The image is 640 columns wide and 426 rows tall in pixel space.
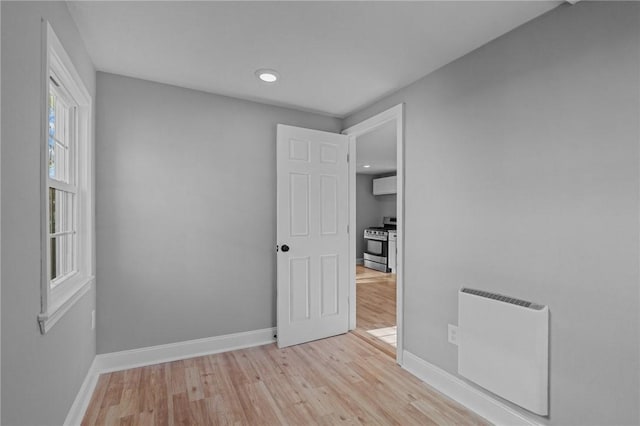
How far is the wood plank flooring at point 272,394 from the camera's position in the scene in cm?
204

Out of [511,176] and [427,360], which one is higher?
[511,176]

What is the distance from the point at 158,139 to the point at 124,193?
0.52 meters

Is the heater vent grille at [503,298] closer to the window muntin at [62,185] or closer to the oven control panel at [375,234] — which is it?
the window muntin at [62,185]

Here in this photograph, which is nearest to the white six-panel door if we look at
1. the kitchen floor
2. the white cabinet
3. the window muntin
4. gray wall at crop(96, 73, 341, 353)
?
gray wall at crop(96, 73, 341, 353)

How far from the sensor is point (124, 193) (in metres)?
2.65

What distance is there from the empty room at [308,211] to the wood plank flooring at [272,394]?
21mm

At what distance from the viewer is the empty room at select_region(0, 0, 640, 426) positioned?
1.50 m

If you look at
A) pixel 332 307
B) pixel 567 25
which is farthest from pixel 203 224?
pixel 567 25

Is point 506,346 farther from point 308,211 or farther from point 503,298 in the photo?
point 308,211

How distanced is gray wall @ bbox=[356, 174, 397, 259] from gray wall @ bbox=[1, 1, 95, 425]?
753 centimetres

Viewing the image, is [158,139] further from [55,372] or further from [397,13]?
[397,13]

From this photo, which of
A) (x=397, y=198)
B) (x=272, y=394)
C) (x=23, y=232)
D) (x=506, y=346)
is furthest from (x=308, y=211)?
(x=23, y=232)

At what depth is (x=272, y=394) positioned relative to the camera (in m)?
2.31

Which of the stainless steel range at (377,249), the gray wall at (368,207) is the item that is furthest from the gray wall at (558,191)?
the gray wall at (368,207)
